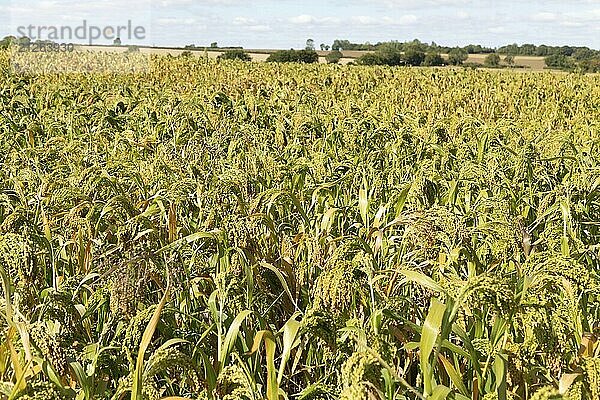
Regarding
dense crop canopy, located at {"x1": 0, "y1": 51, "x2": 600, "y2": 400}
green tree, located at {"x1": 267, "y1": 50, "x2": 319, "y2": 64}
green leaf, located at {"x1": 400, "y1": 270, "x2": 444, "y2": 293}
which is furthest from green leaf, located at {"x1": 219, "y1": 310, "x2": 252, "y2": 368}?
green tree, located at {"x1": 267, "y1": 50, "x2": 319, "y2": 64}

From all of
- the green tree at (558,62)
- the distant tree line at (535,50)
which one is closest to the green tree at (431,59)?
the green tree at (558,62)

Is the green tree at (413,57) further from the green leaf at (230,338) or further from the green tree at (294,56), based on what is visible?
the green leaf at (230,338)

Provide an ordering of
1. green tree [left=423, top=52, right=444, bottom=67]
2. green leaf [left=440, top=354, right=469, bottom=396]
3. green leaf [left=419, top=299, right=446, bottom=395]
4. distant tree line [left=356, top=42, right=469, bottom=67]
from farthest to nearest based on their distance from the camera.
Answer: green tree [left=423, top=52, right=444, bottom=67] → distant tree line [left=356, top=42, right=469, bottom=67] → green leaf [left=440, top=354, right=469, bottom=396] → green leaf [left=419, top=299, right=446, bottom=395]

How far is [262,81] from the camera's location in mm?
12844

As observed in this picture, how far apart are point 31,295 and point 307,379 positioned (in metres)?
0.88

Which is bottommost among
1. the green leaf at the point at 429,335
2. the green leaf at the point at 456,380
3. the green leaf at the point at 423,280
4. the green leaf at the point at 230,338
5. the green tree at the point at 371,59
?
the green leaf at the point at 456,380

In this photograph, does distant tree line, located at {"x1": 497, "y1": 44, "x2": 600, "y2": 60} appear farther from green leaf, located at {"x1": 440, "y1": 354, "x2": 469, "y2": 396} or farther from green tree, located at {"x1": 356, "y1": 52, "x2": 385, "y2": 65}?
green leaf, located at {"x1": 440, "y1": 354, "x2": 469, "y2": 396}

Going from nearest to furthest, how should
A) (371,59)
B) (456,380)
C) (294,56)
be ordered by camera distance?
(456,380), (371,59), (294,56)

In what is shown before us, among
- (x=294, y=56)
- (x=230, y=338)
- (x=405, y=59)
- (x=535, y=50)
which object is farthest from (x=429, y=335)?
(x=535, y=50)

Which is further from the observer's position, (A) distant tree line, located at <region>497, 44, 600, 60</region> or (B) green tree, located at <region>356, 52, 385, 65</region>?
(A) distant tree line, located at <region>497, 44, 600, 60</region>

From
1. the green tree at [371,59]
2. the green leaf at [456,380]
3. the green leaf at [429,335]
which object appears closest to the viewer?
the green leaf at [429,335]

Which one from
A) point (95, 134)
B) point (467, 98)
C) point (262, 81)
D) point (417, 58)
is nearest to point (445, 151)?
point (95, 134)

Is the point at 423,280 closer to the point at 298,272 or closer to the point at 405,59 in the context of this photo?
the point at 298,272

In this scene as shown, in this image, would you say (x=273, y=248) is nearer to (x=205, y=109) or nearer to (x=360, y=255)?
(x=360, y=255)
